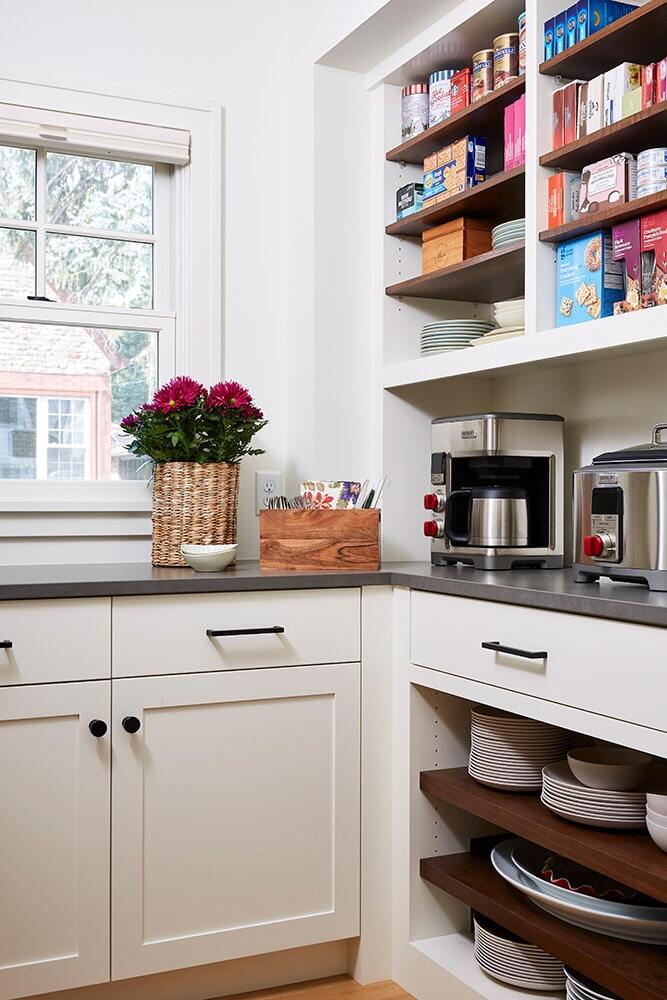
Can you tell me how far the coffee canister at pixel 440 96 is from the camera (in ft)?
8.14

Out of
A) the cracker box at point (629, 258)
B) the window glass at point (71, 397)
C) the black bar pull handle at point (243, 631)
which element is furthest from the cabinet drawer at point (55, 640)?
the cracker box at point (629, 258)

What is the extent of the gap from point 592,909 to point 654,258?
1.16 m

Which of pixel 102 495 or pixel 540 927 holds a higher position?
pixel 102 495

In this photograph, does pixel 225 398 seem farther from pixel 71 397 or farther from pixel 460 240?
pixel 460 240

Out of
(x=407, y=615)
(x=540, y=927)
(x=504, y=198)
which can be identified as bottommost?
(x=540, y=927)

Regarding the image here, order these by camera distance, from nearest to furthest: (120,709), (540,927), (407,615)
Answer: (540,927) → (120,709) → (407,615)

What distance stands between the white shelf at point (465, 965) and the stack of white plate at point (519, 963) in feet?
0.05

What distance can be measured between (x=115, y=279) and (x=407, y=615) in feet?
4.04

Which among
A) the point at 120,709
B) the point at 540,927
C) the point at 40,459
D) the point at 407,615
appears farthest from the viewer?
the point at 40,459

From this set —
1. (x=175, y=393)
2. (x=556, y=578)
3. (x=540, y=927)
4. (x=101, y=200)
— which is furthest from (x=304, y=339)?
(x=540, y=927)

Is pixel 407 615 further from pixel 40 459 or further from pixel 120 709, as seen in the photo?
pixel 40 459

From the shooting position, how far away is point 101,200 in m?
2.71

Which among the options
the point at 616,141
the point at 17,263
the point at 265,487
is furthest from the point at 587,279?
the point at 17,263

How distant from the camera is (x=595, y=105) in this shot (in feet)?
6.49
